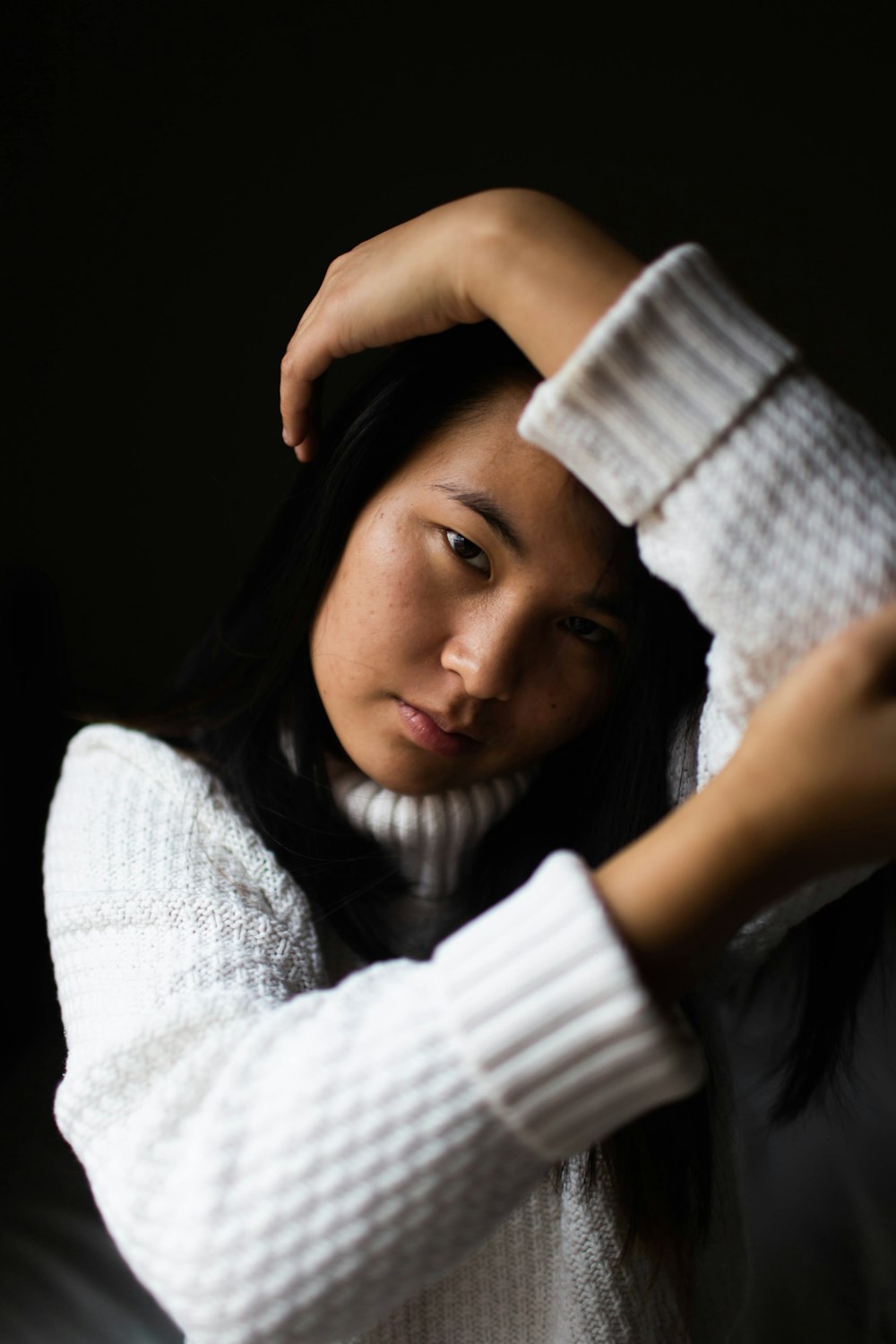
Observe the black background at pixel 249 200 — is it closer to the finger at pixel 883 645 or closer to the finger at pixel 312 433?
the finger at pixel 312 433

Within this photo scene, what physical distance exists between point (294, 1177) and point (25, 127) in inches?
47.7

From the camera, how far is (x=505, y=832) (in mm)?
991

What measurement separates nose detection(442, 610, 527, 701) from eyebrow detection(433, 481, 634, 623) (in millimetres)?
52

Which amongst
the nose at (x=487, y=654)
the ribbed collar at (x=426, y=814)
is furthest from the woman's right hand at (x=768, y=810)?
the ribbed collar at (x=426, y=814)

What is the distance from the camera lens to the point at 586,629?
82 cm

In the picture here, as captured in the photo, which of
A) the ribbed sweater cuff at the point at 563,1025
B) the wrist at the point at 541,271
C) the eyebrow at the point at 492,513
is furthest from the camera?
the eyebrow at the point at 492,513

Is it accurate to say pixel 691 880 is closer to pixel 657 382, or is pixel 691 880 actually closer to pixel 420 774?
pixel 657 382

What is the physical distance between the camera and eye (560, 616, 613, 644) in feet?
2.66

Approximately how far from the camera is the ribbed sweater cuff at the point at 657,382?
552mm

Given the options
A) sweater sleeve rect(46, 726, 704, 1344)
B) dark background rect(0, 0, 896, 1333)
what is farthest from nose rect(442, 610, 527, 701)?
→ dark background rect(0, 0, 896, 1333)

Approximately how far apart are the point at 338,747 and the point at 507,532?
31cm

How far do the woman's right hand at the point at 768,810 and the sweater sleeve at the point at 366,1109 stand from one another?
1.0 inches

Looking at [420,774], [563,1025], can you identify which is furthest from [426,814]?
[563,1025]

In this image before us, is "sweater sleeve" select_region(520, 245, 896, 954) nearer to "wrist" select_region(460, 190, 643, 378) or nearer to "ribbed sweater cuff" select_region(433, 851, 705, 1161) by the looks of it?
"wrist" select_region(460, 190, 643, 378)
